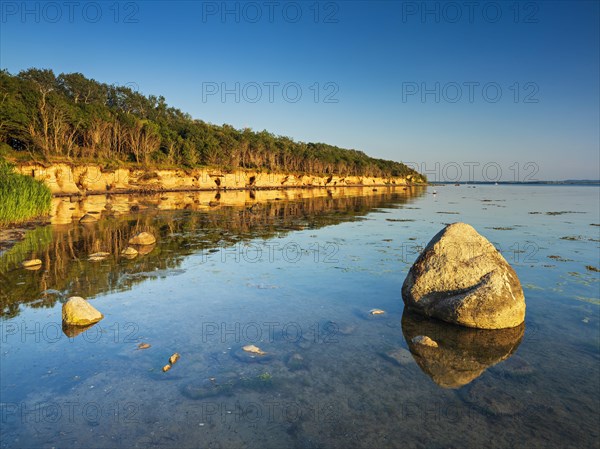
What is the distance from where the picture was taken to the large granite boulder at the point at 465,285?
8523 millimetres

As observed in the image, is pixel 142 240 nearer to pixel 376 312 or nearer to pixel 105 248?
pixel 105 248

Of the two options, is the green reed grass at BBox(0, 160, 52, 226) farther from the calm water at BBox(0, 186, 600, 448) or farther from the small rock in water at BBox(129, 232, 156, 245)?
the calm water at BBox(0, 186, 600, 448)

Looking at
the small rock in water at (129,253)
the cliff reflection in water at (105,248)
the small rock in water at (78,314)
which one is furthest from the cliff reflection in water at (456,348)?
the small rock in water at (129,253)

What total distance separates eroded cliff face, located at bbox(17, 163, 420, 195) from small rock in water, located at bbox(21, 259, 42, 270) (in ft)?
65.1

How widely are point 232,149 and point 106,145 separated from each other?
39.8 m

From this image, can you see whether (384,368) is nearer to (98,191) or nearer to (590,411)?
(590,411)

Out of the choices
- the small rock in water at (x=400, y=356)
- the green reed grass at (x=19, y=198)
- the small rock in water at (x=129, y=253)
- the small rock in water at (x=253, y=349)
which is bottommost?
the small rock in water at (x=400, y=356)

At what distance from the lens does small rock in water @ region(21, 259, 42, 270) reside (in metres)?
12.9

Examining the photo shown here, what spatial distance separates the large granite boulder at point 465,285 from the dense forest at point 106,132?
60.6 metres

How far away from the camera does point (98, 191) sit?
59.7 metres

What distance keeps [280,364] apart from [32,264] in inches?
462

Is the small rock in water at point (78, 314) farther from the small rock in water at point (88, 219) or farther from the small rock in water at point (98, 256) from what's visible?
the small rock in water at point (88, 219)

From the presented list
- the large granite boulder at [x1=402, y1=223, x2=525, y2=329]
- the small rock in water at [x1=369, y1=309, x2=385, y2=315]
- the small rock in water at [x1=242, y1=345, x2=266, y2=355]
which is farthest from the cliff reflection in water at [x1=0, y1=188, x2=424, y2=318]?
the large granite boulder at [x1=402, y1=223, x2=525, y2=329]

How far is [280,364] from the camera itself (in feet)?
22.4
